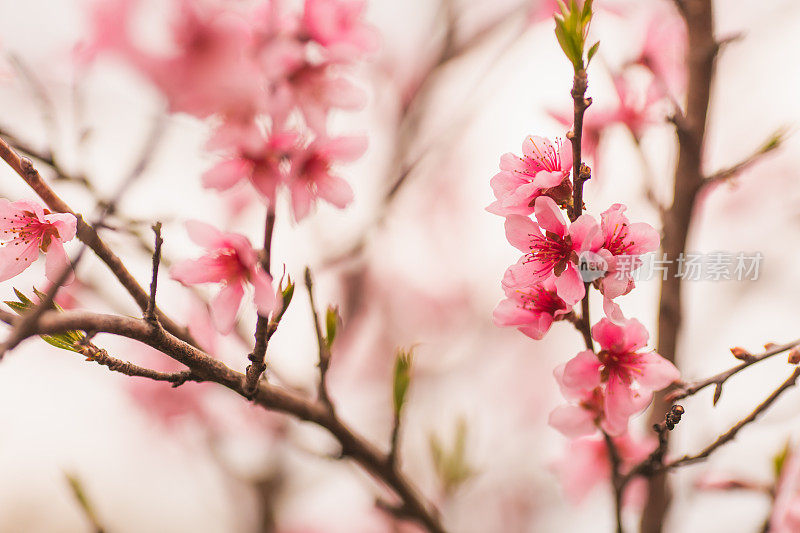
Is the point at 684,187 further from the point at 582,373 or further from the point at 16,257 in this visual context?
the point at 16,257

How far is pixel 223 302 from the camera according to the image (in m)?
0.83

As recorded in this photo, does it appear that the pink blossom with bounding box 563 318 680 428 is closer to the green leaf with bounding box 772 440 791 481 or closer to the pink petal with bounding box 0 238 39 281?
the green leaf with bounding box 772 440 791 481

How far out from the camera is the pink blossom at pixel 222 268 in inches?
30.9

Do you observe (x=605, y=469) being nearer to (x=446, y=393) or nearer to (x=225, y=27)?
(x=225, y=27)

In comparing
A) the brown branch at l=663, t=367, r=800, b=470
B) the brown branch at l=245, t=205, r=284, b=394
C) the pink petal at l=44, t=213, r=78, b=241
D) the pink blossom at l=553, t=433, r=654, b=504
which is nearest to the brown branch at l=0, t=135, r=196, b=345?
the pink petal at l=44, t=213, r=78, b=241

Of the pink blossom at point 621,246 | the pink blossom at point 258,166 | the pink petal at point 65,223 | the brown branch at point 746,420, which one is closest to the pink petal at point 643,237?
the pink blossom at point 621,246

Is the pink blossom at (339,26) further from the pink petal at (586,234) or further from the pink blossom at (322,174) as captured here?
the pink petal at (586,234)

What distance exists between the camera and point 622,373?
2.62 feet

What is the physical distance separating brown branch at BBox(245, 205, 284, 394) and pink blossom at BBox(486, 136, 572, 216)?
280 millimetres

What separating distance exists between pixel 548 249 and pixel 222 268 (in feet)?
1.50

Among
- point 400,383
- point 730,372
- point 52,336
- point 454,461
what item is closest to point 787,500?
point 730,372

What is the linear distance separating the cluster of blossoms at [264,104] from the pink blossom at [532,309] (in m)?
0.30

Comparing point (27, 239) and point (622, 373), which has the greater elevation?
point (27, 239)

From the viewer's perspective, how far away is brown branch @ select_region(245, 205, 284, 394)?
679 millimetres
